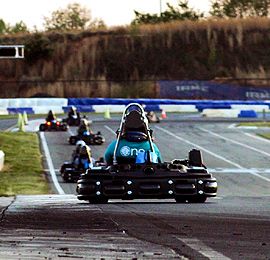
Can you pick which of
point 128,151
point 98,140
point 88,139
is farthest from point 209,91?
point 128,151

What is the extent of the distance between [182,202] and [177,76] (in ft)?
271

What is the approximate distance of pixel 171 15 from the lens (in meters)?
122

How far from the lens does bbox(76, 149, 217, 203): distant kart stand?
16.9 meters

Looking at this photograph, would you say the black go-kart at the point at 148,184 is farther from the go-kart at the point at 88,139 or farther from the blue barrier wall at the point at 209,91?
the blue barrier wall at the point at 209,91

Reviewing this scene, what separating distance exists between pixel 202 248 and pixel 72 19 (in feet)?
406

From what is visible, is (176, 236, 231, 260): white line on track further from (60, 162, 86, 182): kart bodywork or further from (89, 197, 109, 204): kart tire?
(60, 162, 86, 182): kart bodywork

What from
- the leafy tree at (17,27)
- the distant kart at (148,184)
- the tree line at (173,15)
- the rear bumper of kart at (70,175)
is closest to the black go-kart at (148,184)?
the distant kart at (148,184)

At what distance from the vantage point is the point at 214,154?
41938 millimetres

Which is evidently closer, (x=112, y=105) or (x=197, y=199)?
(x=197, y=199)

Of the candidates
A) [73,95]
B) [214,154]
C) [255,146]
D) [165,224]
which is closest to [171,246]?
[165,224]

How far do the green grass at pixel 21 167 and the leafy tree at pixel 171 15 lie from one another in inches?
2790

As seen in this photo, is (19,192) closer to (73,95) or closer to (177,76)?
(73,95)

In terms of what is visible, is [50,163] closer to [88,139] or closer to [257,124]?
[88,139]

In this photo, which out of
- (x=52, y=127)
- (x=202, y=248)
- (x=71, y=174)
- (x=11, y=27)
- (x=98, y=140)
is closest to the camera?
(x=202, y=248)
